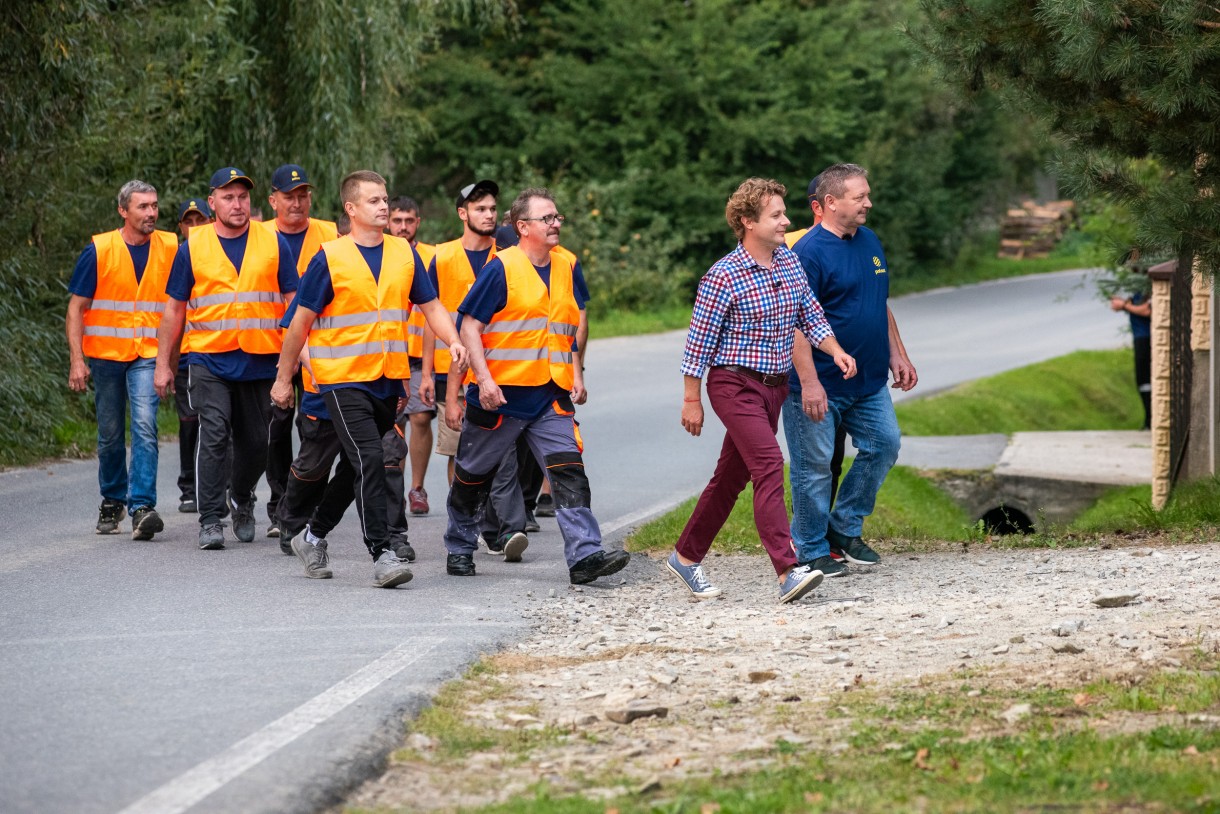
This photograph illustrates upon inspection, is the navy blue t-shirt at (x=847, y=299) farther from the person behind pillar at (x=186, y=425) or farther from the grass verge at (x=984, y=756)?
the person behind pillar at (x=186, y=425)

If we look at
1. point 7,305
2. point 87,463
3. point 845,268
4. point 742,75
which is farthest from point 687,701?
point 742,75

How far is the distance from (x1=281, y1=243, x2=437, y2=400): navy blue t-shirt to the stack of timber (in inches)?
1681

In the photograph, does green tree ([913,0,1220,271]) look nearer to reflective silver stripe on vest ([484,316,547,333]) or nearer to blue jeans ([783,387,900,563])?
blue jeans ([783,387,900,563])

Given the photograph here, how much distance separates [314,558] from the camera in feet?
28.7

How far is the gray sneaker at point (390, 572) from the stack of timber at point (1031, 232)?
141 ft

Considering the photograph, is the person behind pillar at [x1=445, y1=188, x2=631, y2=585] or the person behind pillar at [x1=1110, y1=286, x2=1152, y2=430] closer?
the person behind pillar at [x1=445, y1=188, x2=631, y2=585]

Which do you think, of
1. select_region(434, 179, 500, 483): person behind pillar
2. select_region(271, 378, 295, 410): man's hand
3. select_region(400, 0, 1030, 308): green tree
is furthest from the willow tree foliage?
select_region(400, 0, 1030, 308): green tree

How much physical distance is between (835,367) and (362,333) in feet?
7.86

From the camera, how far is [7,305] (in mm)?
15070

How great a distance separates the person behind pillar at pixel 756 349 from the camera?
8070 millimetres

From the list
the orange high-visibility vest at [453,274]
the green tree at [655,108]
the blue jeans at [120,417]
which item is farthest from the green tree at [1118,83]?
the green tree at [655,108]

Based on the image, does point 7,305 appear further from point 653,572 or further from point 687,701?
point 687,701

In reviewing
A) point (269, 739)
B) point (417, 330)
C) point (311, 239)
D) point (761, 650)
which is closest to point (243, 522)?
point (311, 239)

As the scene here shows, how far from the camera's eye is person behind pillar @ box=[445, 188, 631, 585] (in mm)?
8594
